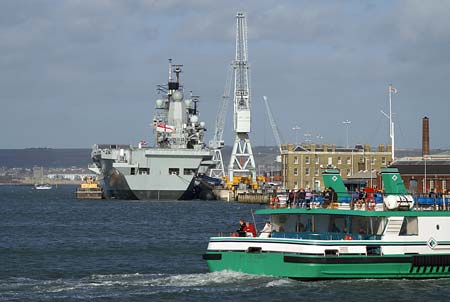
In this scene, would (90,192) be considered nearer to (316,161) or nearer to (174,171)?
(174,171)

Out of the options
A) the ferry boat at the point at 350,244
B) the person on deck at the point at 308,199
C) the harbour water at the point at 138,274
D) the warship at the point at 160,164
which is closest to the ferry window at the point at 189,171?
the warship at the point at 160,164

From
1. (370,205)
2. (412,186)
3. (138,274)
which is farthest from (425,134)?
(370,205)

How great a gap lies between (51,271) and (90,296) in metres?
9.82

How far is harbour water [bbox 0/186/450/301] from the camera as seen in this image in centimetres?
3819

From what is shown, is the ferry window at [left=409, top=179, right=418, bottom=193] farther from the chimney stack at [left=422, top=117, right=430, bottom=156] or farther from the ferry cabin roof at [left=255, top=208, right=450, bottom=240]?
the ferry cabin roof at [left=255, top=208, right=450, bottom=240]

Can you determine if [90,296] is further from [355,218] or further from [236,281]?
[355,218]

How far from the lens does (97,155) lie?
158 meters

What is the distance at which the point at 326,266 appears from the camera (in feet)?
130

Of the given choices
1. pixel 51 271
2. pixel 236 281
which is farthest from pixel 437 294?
pixel 51 271

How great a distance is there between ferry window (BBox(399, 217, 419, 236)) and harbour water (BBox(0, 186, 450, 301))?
6.16ft

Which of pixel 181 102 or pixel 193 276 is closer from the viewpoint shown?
pixel 193 276

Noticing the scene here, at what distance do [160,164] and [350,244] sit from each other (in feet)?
331

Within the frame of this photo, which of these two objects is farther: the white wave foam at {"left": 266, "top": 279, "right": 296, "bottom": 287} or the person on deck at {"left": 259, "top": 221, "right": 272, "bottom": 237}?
the person on deck at {"left": 259, "top": 221, "right": 272, "bottom": 237}

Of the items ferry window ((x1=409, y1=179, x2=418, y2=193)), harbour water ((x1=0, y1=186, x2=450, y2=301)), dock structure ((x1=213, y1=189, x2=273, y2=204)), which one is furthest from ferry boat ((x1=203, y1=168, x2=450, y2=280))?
dock structure ((x1=213, y1=189, x2=273, y2=204))
